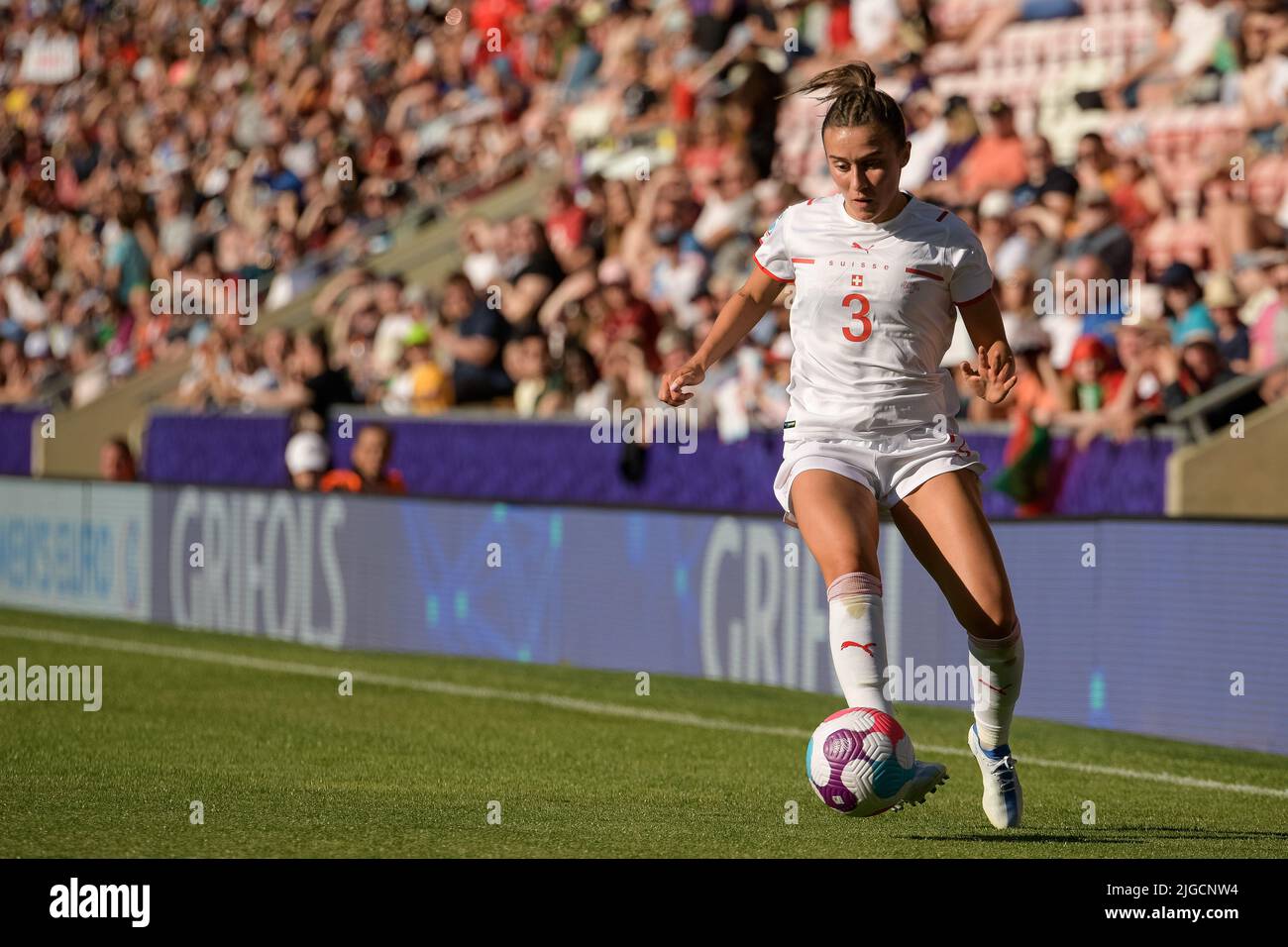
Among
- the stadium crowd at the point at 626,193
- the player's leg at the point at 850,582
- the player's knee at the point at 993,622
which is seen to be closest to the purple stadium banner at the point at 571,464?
the stadium crowd at the point at 626,193

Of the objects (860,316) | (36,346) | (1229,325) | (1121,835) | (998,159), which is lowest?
(1121,835)

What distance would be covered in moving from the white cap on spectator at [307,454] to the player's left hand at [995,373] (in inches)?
422

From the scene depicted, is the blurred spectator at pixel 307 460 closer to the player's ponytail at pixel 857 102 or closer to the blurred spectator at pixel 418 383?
the blurred spectator at pixel 418 383

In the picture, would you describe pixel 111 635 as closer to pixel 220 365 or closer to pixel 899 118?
pixel 220 365

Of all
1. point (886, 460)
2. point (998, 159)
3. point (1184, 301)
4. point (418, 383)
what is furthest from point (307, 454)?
point (886, 460)

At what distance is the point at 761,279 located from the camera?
7.59 m

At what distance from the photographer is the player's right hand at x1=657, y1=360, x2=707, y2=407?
7.44m

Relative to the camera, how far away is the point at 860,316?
24.1 ft

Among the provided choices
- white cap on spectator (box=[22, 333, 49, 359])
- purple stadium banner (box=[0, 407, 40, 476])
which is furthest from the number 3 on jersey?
white cap on spectator (box=[22, 333, 49, 359])

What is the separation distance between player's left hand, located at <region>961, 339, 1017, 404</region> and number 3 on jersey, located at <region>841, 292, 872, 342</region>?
35 centimetres

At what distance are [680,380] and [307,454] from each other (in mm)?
10493

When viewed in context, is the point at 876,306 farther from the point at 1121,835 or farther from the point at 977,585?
the point at 1121,835

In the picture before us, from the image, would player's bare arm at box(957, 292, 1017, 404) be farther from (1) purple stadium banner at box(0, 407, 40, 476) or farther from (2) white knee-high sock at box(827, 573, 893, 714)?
(1) purple stadium banner at box(0, 407, 40, 476)
